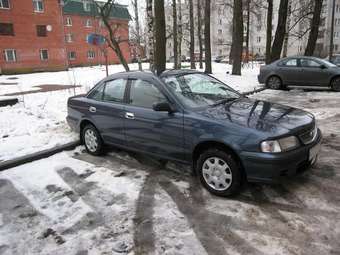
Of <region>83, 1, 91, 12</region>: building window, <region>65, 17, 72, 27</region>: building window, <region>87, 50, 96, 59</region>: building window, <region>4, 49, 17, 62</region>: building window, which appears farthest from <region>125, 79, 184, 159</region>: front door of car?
<region>83, 1, 91, 12</region>: building window

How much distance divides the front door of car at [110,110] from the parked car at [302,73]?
389 inches

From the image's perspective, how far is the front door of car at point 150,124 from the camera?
4.50m

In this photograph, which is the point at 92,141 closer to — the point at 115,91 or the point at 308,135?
the point at 115,91

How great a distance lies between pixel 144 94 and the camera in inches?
197

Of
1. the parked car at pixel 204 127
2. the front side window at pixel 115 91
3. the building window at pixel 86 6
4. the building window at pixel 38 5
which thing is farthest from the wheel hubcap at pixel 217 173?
the building window at pixel 86 6

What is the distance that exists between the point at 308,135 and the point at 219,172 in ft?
3.95

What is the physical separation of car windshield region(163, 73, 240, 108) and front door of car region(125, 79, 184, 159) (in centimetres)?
23

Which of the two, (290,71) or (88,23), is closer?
(290,71)

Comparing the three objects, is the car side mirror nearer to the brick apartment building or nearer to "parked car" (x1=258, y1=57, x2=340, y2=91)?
"parked car" (x1=258, y1=57, x2=340, y2=91)

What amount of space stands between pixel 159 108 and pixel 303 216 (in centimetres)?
219

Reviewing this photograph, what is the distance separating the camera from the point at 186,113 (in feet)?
14.3

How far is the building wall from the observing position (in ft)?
91.0

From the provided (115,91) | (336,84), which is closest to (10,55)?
(336,84)

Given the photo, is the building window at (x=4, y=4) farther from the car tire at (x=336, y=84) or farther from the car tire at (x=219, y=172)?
the car tire at (x=219, y=172)
